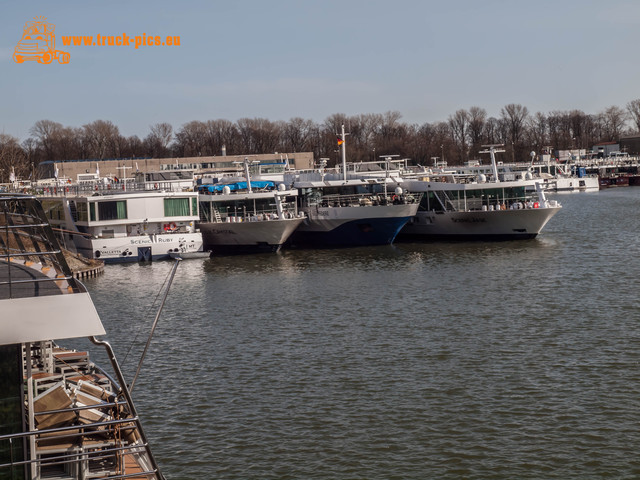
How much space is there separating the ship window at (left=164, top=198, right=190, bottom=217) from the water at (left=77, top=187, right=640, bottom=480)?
9.02 metres

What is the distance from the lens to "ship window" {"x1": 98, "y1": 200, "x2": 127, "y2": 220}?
41.4 m

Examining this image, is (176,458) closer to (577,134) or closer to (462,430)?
(462,430)

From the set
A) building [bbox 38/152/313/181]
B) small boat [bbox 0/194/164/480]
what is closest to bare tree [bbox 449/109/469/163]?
building [bbox 38/152/313/181]

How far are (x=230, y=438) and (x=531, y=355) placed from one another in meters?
7.82

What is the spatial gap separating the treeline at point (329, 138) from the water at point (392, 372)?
76.8m

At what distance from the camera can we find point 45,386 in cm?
910

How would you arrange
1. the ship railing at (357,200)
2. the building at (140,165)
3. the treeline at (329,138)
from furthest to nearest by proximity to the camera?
the treeline at (329,138) < the building at (140,165) < the ship railing at (357,200)

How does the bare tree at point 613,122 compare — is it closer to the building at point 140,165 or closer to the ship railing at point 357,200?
the building at point 140,165

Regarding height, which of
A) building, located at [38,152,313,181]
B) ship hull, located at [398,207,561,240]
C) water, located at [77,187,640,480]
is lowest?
water, located at [77,187,640,480]

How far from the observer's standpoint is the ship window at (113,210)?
4141 cm

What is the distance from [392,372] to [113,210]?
87.6ft

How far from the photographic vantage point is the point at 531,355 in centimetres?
1884

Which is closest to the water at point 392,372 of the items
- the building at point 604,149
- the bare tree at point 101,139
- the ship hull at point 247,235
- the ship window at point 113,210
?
the ship window at point 113,210

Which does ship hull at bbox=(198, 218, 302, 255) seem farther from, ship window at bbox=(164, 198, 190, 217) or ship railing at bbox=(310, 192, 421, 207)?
ship railing at bbox=(310, 192, 421, 207)
